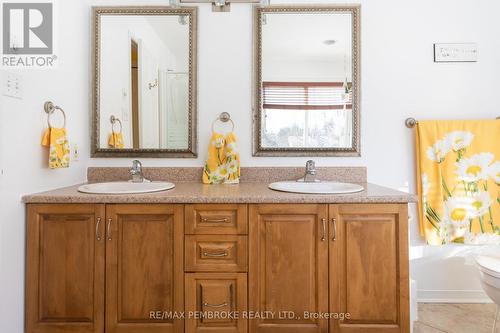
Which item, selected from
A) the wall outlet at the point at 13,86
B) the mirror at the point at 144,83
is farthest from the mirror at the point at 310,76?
the wall outlet at the point at 13,86

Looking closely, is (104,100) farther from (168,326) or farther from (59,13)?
(168,326)

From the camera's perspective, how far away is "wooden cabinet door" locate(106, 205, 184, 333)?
1390 millimetres

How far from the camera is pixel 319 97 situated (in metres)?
1.93

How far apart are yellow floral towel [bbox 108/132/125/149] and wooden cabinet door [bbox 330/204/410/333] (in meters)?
1.36

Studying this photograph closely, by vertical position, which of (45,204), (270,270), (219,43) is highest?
(219,43)

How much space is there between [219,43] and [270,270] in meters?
1.40

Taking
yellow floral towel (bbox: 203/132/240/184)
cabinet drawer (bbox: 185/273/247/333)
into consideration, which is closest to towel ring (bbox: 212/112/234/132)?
yellow floral towel (bbox: 203/132/240/184)

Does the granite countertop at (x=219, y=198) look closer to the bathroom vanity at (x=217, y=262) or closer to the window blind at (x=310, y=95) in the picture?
the bathroom vanity at (x=217, y=262)

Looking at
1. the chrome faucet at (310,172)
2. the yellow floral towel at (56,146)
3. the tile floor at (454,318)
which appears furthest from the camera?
the chrome faucet at (310,172)

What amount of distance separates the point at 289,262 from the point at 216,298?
37cm

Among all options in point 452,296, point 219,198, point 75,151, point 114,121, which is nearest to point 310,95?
point 219,198

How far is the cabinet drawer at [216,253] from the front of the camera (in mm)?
1389

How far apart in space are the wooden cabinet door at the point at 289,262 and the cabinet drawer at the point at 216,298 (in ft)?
0.20

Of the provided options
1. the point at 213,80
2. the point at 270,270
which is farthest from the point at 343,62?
the point at 270,270
